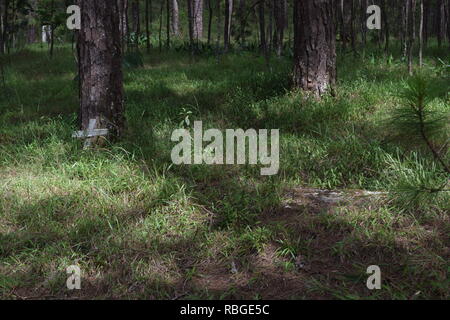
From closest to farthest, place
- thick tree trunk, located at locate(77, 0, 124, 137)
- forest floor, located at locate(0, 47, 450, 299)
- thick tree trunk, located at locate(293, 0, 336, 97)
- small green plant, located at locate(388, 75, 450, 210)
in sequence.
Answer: small green plant, located at locate(388, 75, 450, 210), forest floor, located at locate(0, 47, 450, 299), thick tree trunk, located at locate(77, 0, 124, 137), thick tree trunk, located at locate(293, 0, 336, 97)

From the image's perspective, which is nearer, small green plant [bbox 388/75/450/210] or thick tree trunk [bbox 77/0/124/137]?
small green plant [bbox 388/75/450/210]

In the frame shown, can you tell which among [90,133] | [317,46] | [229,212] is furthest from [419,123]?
[317,46]

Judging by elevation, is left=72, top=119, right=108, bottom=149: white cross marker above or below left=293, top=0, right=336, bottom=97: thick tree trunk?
below

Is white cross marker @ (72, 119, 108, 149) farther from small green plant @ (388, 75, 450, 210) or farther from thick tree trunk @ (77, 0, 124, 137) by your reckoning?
small green plant @ (388, 75, 450, 210)

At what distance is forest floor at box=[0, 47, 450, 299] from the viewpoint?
3277mm

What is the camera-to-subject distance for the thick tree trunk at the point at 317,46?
630cm

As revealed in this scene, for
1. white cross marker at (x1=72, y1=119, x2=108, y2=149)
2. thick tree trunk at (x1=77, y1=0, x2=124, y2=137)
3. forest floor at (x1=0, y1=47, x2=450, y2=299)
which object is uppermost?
thick tree trunk at (x1=77, y1=0, x2=124, y2=137)

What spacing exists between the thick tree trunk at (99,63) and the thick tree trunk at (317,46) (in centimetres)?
239

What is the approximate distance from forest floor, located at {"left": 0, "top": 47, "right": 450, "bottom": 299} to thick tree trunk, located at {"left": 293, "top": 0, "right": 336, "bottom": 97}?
0.29 metres

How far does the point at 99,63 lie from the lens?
17.3 ft

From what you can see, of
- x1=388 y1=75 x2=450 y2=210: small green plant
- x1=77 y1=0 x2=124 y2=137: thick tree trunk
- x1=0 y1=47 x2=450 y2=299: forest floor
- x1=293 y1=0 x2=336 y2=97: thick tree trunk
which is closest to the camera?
x1=388 y1=75 x2=450 y2=210: small green plant

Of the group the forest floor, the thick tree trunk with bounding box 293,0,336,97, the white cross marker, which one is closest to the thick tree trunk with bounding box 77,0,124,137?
the white cross marker

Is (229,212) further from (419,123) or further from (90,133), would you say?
(90,133)

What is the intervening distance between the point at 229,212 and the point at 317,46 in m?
3.21
